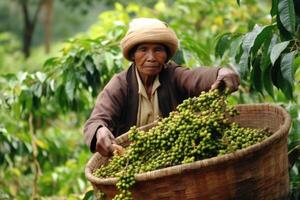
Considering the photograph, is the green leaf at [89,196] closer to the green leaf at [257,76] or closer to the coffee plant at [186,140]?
the coffee plant at [186,140]

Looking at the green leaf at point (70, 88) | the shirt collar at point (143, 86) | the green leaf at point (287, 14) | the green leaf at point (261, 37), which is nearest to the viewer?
the green leaf at point (287, 14)

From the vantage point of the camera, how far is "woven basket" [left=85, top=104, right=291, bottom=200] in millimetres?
2107

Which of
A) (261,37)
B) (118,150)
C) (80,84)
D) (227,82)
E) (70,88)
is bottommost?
(80,84)

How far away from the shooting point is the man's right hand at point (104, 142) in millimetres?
2549

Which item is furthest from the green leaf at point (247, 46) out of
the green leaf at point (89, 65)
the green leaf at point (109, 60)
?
the green leaf at point (89, 65)

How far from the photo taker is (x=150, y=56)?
280 centimetres

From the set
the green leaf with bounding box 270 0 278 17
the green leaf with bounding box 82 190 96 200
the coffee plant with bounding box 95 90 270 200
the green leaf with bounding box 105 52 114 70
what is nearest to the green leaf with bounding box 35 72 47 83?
the green leaf with bounding box 105 52 114 70

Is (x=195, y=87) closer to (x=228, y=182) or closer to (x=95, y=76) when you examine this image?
(x=228, y=182)

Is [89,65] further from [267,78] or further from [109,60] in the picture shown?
[267,78]

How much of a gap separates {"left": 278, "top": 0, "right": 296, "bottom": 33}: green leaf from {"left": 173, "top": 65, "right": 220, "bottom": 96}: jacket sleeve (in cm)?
38

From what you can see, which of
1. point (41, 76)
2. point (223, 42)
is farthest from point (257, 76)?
point (41, 76)

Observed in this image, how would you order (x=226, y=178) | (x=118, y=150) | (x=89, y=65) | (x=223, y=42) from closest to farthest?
(x=226, y=178), (x=118, y=150), (x=223, y=42), (x=89, y=65)

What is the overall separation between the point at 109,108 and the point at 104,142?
29cm

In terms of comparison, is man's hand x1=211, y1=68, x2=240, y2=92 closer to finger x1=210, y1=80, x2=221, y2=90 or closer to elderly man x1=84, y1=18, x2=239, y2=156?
finger x1=210, y1=80, x2=221, y2=90
